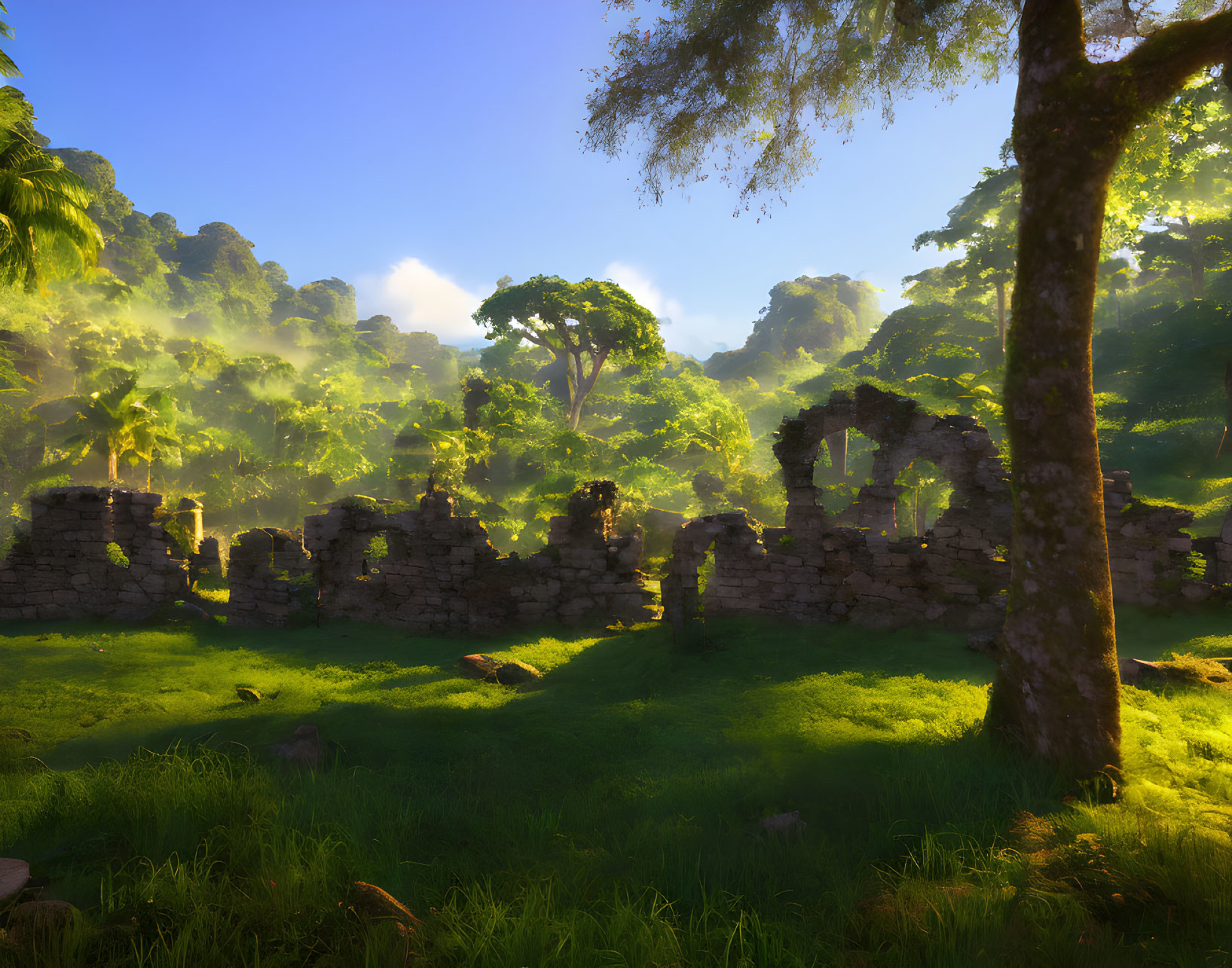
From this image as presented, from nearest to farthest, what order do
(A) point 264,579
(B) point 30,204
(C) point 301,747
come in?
(C) point 301,747 < (B) point 30,204 < (A) point 264,579

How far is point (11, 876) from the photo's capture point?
3617mm

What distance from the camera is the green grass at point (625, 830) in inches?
126

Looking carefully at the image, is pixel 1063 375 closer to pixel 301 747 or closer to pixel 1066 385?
pixel 1066 385

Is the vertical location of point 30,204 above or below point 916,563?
above

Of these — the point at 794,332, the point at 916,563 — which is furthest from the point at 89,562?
the point at 794,332

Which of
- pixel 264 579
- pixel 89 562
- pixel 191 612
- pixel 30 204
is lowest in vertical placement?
pixel 191 612

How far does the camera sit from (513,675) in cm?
939

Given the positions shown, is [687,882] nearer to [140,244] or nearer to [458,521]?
[458,521]

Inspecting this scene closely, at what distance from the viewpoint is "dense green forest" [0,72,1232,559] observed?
65.6ft

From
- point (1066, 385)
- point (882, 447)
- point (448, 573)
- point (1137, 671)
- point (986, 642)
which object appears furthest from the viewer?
point (882, 447)

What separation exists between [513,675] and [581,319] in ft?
101

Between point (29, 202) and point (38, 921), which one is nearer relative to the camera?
point (38, 921)

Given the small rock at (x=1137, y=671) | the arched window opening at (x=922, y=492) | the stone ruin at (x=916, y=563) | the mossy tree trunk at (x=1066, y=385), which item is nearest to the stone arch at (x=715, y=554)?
the stone ruin at (x=916, y=563)

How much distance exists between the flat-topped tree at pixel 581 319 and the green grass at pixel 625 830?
1245 inches
